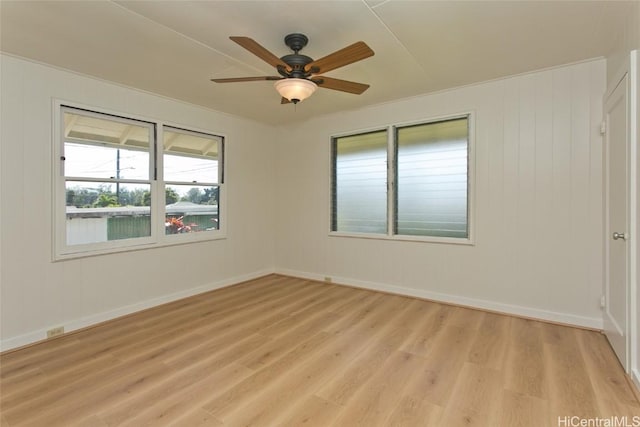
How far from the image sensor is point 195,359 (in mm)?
2447

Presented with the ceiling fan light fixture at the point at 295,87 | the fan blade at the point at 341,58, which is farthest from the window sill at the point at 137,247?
the fan blade at the point at 341,58

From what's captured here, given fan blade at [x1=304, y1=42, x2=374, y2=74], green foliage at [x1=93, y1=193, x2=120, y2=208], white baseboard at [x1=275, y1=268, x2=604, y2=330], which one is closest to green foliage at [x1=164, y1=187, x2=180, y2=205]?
green foliage at [x1=93, y1=193, x2=120, y2=208]

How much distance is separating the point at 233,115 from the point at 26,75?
2.34 metres

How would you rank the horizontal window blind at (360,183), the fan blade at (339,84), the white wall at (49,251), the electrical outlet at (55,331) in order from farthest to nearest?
the horizontal window blind at (360,183), the electrical outlet at (55,331), the white wall at (49,251), the fan blade at (339,84)

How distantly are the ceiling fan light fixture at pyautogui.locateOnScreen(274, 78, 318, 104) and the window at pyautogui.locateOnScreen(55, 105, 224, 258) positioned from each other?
2.22 m

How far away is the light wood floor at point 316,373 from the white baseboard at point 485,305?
14 cm

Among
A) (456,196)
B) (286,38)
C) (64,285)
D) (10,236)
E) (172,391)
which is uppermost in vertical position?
(286,38)

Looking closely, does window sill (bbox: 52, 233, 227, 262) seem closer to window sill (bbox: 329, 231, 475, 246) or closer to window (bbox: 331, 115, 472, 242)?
window sill (bbox: 329, 231, 475, 246)

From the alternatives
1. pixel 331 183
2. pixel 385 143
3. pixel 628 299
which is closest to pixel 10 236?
pixel 331 183

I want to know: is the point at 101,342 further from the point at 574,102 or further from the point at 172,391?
the point at 574,102

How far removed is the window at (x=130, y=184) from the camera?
3.08 meters

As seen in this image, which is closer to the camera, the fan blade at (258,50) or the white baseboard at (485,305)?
the fan blade at (258,50)

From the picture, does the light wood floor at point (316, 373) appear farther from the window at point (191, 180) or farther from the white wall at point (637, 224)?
the window at point (191, 180)

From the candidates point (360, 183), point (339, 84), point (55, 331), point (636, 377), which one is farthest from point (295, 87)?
point (55, 331)
